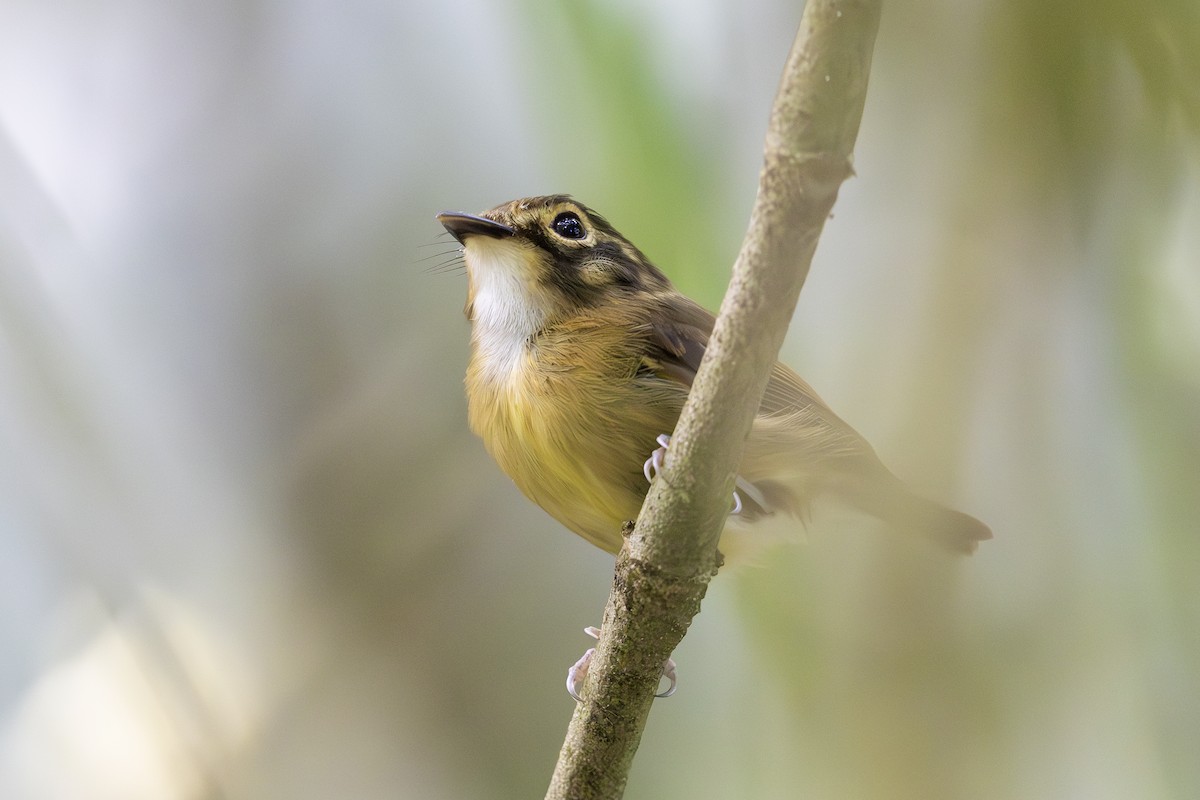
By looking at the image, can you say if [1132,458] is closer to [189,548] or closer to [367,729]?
[367,729]

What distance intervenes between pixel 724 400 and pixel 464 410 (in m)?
2.09

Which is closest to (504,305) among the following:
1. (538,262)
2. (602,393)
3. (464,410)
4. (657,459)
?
(538,262)

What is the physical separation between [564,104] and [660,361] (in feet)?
4.79

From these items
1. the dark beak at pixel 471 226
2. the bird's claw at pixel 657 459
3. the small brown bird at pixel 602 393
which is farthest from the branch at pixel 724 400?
the dark beak at pixel 471 226

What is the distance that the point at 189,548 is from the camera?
3162mm

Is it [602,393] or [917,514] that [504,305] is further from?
[917,514]

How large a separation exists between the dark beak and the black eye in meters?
0.11

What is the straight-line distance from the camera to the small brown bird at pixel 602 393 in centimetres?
191

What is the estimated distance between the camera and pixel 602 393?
1.90 meters

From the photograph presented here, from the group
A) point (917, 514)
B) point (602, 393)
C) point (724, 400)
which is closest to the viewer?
point (724, 400)

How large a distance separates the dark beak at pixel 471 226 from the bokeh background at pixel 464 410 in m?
0.76

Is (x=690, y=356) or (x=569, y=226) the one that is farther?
(x=569, y=226)

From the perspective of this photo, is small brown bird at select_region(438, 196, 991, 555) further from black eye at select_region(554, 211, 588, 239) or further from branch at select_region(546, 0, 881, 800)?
Answer: branch at select_region(546, 0, 881, 800)

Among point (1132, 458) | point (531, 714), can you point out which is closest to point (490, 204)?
point (531, 714)
